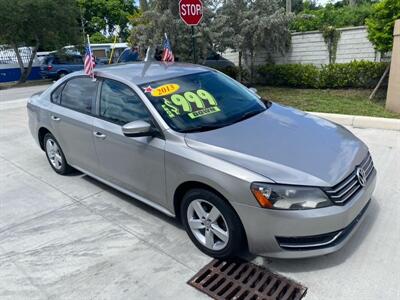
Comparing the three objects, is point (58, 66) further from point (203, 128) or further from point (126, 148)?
point (203, 128)

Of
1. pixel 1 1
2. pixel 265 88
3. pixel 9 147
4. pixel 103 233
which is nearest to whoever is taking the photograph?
pixel 103 233

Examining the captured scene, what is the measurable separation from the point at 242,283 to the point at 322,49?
9616mm

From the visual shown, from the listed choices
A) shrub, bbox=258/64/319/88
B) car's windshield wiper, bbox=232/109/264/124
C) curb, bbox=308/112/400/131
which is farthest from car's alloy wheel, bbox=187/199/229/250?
shrub, bbox=258/64/319/88

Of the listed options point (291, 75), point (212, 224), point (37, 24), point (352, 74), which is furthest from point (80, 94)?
point (37, 24)

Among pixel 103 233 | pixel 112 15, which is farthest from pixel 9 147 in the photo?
pixel 112 15

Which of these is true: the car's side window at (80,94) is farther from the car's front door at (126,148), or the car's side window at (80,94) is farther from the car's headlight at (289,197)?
the car's headlight at (289,197)

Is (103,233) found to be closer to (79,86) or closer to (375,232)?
(79,86)

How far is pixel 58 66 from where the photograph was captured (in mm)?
20562

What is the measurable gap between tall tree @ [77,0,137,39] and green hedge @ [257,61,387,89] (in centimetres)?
3086

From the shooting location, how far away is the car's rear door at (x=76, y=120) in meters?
4.03

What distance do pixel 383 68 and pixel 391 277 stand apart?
7.63 m

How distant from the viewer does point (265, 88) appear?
36.8ft

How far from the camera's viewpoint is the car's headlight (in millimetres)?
2527

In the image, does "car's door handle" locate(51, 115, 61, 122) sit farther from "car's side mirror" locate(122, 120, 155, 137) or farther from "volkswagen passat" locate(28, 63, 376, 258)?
"car's side mirror" locate(122, 120, 155, 137)
